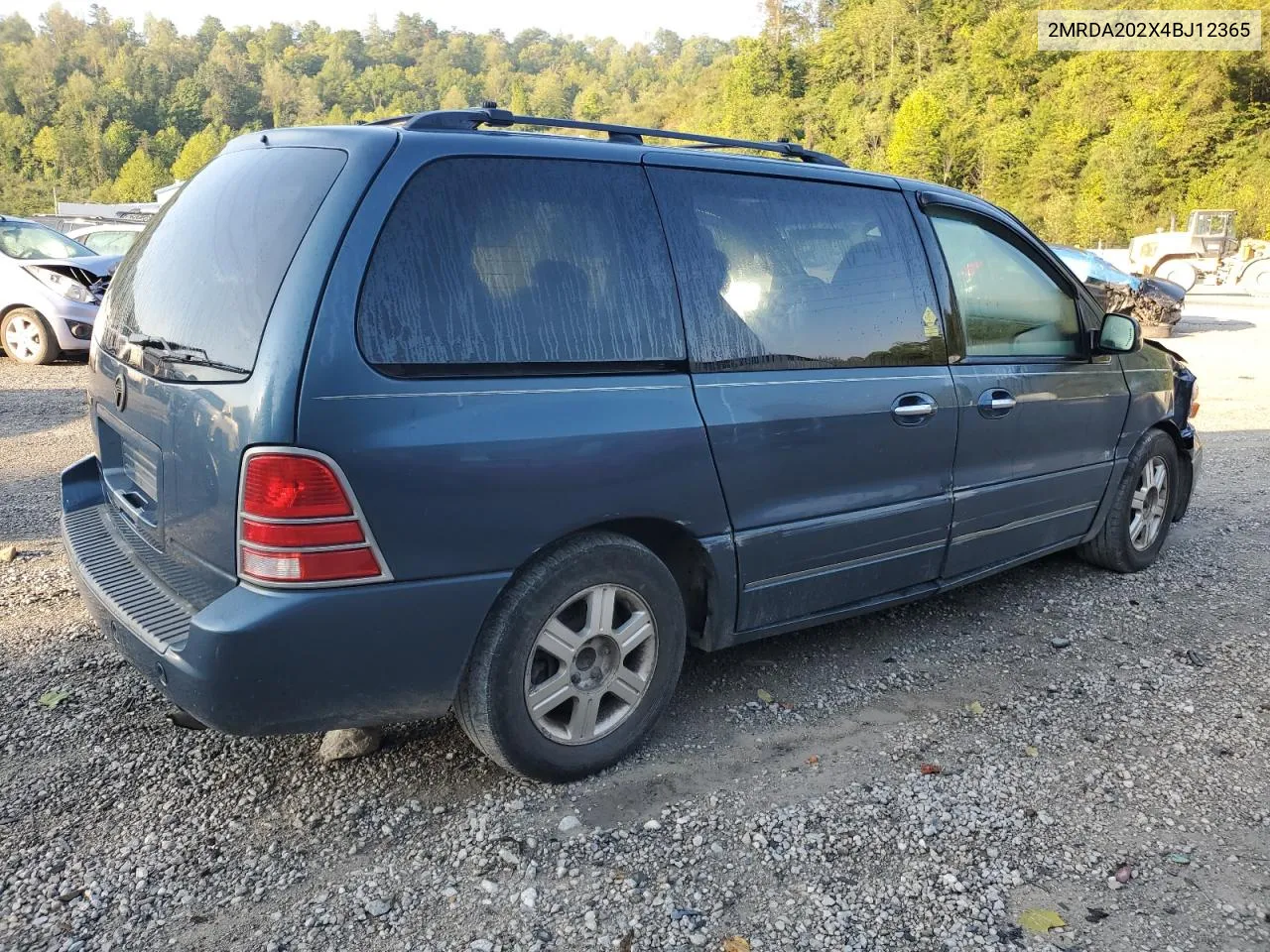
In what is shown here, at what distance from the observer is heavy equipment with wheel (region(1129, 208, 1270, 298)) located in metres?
25.0

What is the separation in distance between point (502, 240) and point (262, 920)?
71.4 inches

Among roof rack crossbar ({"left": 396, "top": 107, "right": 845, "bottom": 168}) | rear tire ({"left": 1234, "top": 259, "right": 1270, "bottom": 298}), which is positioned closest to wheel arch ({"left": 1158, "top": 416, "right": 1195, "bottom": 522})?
roof rack crossbar ({"left": 396, "top": 107, "right": 845, "bottom": 168})

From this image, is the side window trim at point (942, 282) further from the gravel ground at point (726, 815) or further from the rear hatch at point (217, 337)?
the rear hatch at point (217, 337)

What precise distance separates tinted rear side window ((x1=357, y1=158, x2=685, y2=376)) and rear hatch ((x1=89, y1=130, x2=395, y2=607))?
16 cm

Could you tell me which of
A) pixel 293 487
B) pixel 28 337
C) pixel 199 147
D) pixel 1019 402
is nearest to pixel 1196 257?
pixel 1019 402

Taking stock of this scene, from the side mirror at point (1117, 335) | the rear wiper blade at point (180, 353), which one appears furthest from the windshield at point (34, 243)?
the side mirror at point (1117, 335)

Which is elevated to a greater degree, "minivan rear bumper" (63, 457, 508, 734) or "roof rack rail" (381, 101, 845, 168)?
"roof rack rail" (381, 101, 845, 168)

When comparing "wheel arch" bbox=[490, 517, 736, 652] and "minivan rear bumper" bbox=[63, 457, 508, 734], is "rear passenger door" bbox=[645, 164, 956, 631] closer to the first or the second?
"wheel arch" bbox=[490, 517, 736, 652]

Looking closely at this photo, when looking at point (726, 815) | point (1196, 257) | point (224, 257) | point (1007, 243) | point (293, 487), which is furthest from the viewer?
point (1196, 257)

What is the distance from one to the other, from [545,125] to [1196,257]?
27.8 metres

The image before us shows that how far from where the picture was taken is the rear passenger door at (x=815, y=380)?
3.01m

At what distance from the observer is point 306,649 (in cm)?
231

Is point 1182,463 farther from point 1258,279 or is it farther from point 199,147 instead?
point 199,147

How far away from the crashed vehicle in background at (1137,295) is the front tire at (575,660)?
53.8 feet
